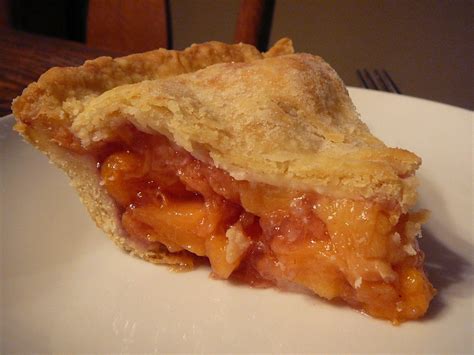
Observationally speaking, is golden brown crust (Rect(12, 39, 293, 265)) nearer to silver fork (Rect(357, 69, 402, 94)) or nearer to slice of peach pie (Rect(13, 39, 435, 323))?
slice of peach pie (Rect(13, 39, 435, 323))

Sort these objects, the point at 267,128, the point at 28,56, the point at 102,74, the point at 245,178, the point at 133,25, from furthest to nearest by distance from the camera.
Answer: the point at 133,25
the point at 28,56
the point at 102,74
the point at 267,128
the point at 245,178

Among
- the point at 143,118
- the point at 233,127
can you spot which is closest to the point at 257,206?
the point at 233,127

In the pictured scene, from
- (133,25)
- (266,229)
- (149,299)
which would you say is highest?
(266,229)

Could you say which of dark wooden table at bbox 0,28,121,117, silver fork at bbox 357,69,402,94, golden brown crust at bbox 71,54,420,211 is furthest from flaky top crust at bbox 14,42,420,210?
silver fork at bbox 357,69,402,94

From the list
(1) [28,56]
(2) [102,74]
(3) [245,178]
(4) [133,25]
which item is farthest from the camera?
(4) [133,25]

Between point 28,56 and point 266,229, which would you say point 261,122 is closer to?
point 266,229

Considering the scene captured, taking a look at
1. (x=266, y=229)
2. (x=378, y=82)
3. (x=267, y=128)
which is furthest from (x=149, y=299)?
(x=378, y=82)

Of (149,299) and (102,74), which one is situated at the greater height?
(102,74)

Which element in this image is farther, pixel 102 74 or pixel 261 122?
pixel 102 74
